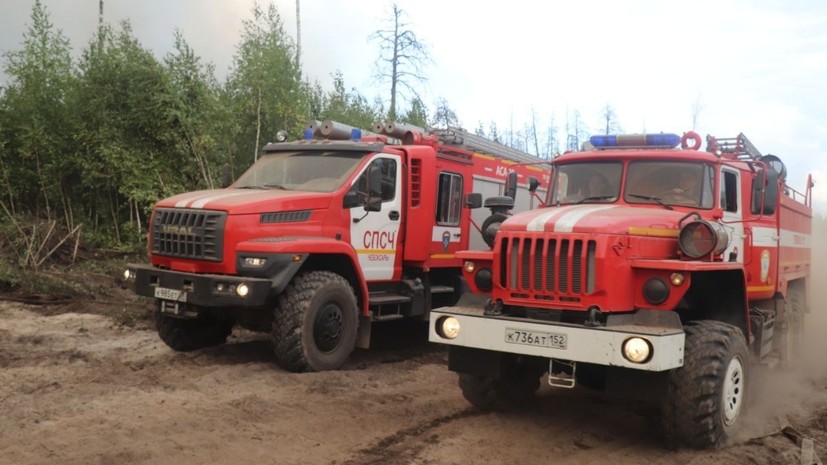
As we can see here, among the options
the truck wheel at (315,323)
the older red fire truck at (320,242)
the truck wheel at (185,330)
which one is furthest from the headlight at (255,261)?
the truck wheel at (185,330)

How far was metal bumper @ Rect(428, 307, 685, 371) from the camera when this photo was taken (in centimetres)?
501

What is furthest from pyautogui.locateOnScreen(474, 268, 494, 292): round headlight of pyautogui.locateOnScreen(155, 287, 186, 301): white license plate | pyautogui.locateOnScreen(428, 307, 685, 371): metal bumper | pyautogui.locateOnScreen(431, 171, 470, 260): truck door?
pyautogui.locateOnScreen(431, 171, 470, 260): truck door

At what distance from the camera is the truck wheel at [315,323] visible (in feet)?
24.9

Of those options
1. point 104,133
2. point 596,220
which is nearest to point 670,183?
point 596,220

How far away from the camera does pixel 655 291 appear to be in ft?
18.1

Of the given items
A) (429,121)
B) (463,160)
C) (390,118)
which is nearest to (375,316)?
(463,160)

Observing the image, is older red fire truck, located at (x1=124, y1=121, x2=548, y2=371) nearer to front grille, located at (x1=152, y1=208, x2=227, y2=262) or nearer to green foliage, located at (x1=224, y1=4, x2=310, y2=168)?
front grille, located at (x1=152, y1=208, x2=227, y2=262)

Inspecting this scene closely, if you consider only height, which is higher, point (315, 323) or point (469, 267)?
point (469, 267)

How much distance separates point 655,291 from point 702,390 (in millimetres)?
791

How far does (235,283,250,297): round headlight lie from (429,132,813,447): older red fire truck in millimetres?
2224

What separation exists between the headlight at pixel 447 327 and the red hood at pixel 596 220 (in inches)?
34.5

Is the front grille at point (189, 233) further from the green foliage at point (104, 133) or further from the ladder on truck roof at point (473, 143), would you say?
the green foliage at point (104, 133)

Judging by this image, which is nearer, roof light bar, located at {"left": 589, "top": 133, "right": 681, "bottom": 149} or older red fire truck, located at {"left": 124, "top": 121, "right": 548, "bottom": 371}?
roof light bar, located at {"left": 589, "top": 133, "right": 681, "bottom": 149}

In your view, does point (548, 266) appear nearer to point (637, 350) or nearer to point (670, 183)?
point (637, 350)
